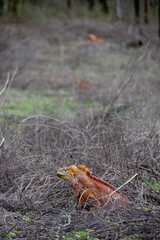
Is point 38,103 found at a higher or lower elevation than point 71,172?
lower

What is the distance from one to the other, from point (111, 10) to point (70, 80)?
60.5ft

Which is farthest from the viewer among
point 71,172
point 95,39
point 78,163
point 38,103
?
point 95,39

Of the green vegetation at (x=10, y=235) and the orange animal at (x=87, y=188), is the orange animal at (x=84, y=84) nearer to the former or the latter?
the orange animal at (x=87, y=188)

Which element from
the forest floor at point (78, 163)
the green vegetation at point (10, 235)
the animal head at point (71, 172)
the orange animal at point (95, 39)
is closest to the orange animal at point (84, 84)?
the forest floor at point (78, 163)

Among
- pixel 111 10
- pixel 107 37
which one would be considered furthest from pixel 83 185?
pixel 111 10

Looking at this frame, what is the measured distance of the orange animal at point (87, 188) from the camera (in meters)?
3.56

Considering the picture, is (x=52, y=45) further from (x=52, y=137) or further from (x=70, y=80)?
(x=52, y=137)

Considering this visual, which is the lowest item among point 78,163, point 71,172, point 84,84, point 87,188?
point 84,84

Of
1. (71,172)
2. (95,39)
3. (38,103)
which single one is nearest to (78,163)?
(71,172)

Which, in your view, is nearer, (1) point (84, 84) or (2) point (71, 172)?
(2) point (71, 172)

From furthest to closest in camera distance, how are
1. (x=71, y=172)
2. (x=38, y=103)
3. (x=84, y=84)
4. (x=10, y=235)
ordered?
(x=84, y=84) < (x=38, y=103) < (x=71, y=172) < (x=10, y=235)

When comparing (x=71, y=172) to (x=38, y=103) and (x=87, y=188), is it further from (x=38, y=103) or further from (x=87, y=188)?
(x=38, y=103)

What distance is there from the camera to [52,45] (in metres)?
17.6

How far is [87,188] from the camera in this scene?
3.63 metres
